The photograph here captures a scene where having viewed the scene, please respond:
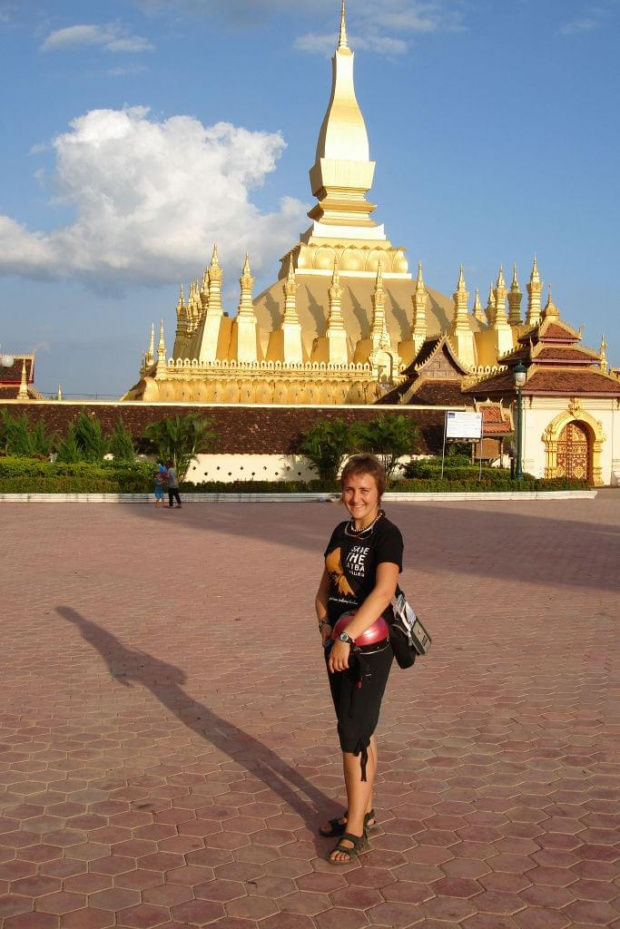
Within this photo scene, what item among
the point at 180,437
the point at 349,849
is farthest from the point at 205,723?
the point at 180,437

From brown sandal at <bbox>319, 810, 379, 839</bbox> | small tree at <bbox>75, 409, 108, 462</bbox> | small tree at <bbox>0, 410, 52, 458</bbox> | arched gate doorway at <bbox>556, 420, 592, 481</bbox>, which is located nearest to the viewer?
brown sandal at <bbox>319, 810, 379, 839</bbox>

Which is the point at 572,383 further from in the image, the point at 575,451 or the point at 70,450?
the point at 70,450

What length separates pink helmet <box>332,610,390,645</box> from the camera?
3916 mm

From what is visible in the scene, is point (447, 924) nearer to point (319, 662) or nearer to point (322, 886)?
point (322, 886)

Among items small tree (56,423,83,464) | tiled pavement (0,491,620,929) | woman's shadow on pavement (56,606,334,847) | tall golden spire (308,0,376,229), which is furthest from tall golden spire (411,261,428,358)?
woman's shadow on pavement (56,606,334,847)

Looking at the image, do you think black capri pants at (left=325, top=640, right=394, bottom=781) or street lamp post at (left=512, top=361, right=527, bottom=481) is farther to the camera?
street lamp post at (left=512, top=361, right=527, bottom=481)

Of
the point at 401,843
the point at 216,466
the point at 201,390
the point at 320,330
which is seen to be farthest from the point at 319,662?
the point at 320,330

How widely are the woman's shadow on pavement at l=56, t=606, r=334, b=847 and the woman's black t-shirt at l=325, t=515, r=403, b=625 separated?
3.41 ft

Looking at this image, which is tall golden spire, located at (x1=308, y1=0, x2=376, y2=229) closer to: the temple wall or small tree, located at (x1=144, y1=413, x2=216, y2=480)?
the temple wall

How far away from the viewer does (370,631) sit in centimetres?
393

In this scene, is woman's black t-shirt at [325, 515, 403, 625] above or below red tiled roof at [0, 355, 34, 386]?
below

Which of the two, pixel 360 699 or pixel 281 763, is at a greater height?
pixel 360 699

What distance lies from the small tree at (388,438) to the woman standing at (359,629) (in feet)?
77.4

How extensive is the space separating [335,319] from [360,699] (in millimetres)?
37375
